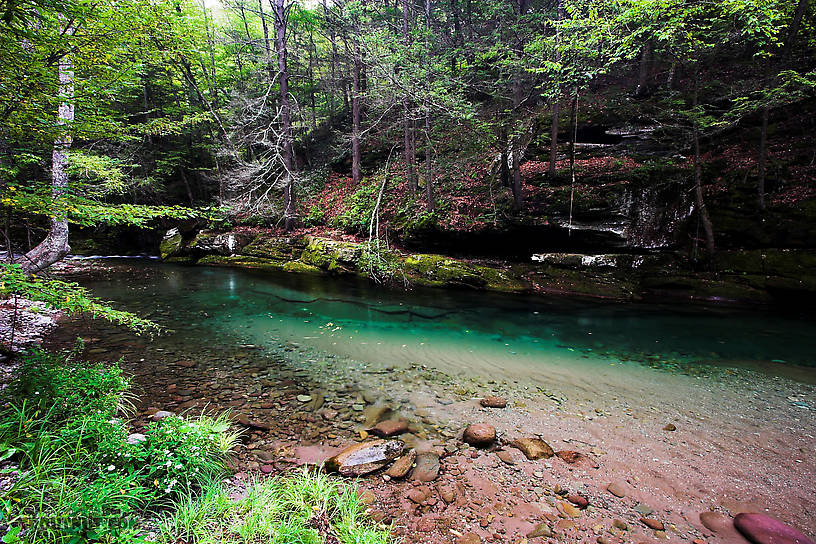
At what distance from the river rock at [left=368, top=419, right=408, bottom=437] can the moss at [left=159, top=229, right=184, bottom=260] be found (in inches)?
706

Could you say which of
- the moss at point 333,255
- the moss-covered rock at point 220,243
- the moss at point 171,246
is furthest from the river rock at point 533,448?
the moss at point 171,246

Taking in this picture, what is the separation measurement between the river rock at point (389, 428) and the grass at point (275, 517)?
3.63 feet

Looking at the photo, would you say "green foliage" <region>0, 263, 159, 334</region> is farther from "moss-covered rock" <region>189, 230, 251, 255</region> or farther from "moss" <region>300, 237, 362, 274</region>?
"moss-covered rock" <region>189, 230, 251, 255</region>

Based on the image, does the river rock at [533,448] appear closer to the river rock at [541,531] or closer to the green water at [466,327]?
the river rock at [541,531]

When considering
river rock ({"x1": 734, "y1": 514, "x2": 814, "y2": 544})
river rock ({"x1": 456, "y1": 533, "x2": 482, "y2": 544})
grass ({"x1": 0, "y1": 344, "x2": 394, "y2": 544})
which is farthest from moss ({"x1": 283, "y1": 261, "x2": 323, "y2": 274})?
river rock ({"x1": 734, "y1": 514, "x2": 814, "y2": 544})

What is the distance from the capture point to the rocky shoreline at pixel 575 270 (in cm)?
932

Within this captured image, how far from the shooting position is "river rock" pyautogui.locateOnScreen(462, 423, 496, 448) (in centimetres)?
393

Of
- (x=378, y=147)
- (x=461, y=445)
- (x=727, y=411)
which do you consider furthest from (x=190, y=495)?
(x=378, y=147)

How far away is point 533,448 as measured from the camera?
3.85m

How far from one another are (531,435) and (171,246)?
19957 millimetres

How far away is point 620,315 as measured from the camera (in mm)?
9094

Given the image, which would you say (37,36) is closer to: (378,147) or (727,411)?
(727,411)

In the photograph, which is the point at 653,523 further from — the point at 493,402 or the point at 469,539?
the point at 493,402

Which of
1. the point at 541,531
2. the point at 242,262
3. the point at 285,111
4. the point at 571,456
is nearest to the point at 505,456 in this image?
the point at 571,456
